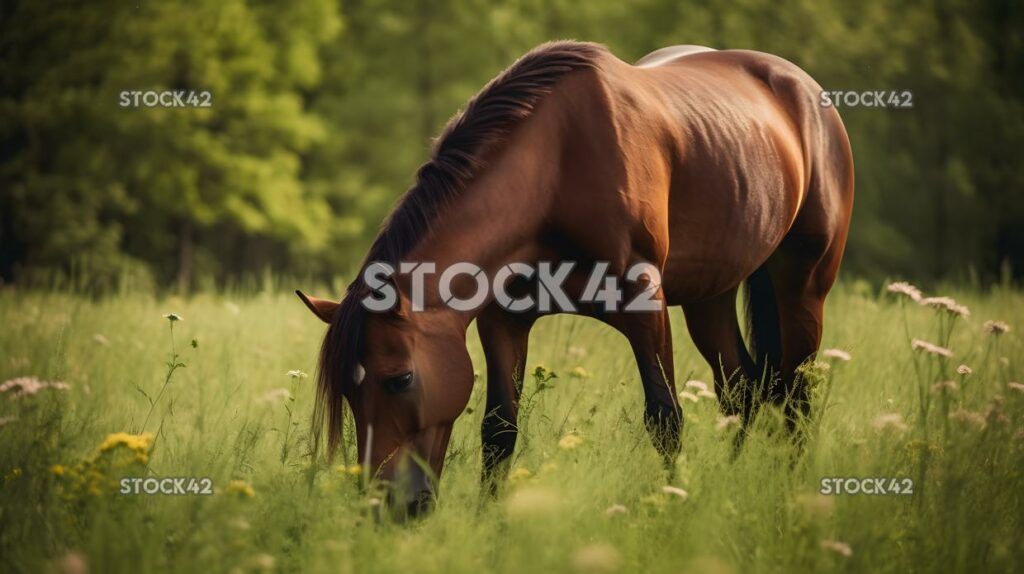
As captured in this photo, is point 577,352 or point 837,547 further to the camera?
point 577,352

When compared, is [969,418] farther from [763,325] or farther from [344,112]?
[344,112]

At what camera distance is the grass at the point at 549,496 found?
322 centimetres

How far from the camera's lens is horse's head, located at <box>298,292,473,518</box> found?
11.4 feet

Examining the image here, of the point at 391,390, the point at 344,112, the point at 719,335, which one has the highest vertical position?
the point at 344,112

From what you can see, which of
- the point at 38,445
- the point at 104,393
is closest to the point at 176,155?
the point at 104,393

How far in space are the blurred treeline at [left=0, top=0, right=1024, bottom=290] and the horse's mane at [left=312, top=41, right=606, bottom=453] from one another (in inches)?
458

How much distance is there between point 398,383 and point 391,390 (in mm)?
38

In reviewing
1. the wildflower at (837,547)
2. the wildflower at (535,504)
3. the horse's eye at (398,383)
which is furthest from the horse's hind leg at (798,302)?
the wildflower at (535,504)
